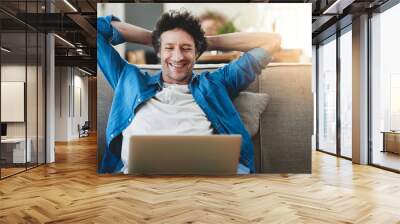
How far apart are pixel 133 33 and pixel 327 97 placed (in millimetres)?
6074

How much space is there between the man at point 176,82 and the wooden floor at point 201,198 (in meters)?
0.78

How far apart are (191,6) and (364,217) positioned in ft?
13.6

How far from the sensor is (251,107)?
6.36 metres

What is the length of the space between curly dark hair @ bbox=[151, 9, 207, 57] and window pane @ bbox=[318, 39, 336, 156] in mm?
4780

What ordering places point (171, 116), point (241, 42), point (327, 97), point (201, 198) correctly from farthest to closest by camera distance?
point (327, 97), point (241, 42), point (171, 116), point (201, 198)

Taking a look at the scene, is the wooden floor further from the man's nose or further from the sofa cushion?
the man's nose

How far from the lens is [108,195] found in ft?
16.5

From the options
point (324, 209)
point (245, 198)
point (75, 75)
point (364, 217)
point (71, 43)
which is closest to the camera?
point (364, 217)

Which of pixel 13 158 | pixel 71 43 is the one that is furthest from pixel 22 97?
pixel 71 43

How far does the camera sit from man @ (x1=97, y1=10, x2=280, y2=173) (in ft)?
20.6

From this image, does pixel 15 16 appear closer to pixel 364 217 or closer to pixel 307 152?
pixel 307 152

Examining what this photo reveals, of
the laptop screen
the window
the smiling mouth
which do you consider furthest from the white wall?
the laptop screen

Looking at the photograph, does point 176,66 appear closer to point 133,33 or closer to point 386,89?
point 133,33

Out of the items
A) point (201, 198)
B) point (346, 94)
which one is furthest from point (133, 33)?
point (346, 94)
